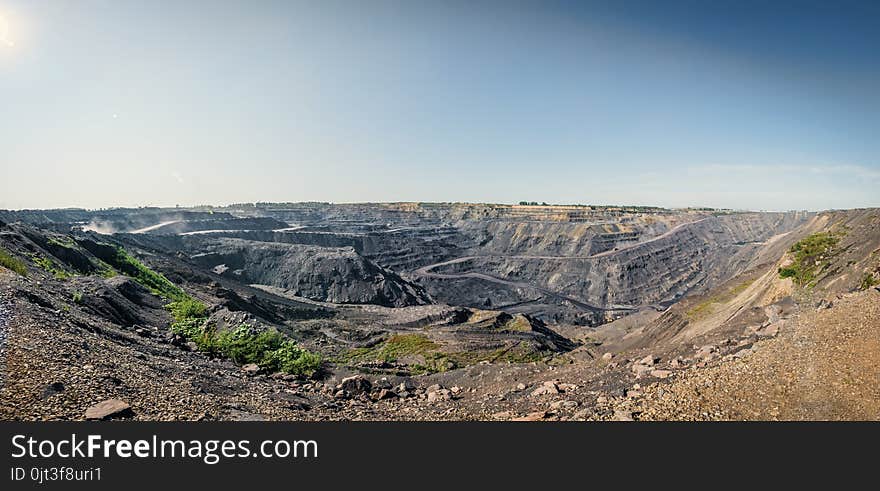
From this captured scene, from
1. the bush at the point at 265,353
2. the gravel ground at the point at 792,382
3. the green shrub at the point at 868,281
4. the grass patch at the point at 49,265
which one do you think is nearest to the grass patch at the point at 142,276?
the grass patch at the point at 49,265

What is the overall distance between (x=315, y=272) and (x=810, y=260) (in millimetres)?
55382

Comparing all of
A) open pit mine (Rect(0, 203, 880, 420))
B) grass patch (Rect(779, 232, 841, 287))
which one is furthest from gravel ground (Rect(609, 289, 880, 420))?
grass patch (Rect(779, 232, 841, 287))

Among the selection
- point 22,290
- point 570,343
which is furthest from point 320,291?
point 22,290

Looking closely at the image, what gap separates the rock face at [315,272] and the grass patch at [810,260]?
42.1 meters

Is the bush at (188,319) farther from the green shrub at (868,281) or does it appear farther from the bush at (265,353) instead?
the green shrub at (868,281)

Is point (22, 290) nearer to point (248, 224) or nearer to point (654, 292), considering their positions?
point (654, 292)

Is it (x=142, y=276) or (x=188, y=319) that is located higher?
(x=142, y=276)

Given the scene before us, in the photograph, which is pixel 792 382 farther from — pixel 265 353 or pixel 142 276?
pixel 142 276

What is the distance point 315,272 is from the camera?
63.3 m

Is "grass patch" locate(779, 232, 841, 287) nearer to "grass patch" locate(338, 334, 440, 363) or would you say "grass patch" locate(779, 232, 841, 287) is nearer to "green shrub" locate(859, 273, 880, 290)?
"green shrub" locate(859, 273, 880, 290)

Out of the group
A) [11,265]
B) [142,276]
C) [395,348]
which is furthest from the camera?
[142,276]

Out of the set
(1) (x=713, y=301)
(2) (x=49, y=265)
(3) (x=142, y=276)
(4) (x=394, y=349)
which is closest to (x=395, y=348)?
(4) (x=394, y=349)

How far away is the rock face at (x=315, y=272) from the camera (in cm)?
5956

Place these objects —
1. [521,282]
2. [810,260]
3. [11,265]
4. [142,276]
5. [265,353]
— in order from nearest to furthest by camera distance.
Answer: [11,265]
[265,353]
[810,260]
[142,276]
[521,282]
